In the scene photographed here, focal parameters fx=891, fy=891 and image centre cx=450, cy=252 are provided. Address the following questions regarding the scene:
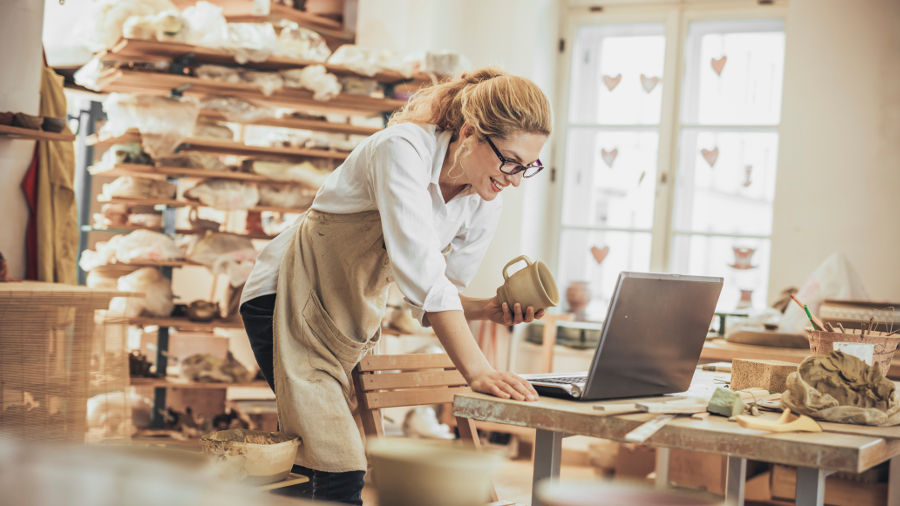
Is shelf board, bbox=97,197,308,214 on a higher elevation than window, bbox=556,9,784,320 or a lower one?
lower

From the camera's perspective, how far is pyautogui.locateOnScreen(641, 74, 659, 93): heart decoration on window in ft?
17.5

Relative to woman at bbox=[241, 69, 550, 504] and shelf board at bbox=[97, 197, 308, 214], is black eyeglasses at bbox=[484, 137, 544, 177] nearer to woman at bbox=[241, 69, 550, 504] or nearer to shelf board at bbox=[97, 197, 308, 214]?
woman at bbox=[241, 69, 550, 504]

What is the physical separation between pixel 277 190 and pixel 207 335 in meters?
0.91

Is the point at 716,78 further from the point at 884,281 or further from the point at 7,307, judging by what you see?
the point at 7,307

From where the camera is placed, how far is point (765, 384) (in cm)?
179

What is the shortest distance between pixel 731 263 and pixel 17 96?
385cm

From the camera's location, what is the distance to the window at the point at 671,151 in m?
5.11

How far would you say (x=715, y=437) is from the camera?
4.12ft

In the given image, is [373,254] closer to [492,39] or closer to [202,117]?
[202,117]

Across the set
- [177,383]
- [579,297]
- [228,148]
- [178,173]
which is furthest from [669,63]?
[177,383]

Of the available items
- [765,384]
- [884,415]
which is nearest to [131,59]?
[765,384]

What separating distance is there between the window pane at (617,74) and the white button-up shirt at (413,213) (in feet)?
11.6

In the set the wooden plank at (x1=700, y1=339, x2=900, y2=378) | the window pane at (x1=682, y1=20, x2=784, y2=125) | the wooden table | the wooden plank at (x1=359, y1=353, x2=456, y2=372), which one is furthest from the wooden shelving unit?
the wooden table

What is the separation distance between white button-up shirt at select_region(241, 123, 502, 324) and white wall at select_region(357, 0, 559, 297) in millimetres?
3128
